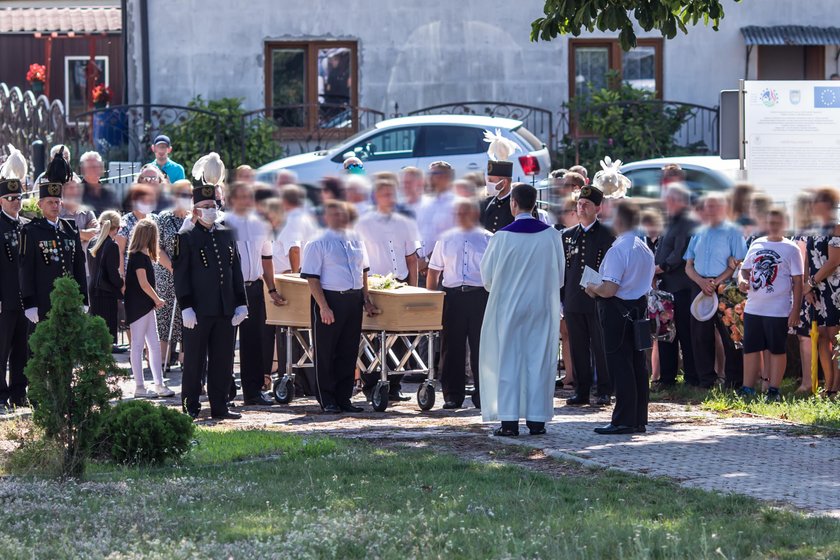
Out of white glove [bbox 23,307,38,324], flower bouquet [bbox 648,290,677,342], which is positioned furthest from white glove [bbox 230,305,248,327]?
flower bouquet [bbox 648,290,677,342]

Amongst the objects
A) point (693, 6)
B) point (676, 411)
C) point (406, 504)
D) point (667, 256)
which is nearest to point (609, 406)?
point (676, 411)

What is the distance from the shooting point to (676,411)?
1293cm

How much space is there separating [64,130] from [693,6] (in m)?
14.3

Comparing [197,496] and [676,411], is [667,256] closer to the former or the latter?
[676,411]

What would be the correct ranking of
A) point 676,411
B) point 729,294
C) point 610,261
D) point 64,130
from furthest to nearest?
point 64,130
point 729,294
point 676,411
point 610,261

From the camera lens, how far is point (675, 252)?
1409cm

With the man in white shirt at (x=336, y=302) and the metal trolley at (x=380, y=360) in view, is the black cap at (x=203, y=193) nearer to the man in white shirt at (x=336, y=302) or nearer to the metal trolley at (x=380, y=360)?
the man in white shirt at (x=336, y=302)

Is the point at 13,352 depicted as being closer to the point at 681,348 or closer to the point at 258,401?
the point at 258,401

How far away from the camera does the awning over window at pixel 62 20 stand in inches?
1324

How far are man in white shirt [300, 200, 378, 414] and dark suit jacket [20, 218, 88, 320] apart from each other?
84.6 inches

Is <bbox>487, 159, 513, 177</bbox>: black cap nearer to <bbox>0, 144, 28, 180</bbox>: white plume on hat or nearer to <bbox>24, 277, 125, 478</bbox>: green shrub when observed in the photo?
<bbox>0, 144, 28, 180</bbox>: white plume on hat

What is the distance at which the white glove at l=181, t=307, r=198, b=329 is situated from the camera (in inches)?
485

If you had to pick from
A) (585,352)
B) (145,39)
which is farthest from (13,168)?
(145,39)

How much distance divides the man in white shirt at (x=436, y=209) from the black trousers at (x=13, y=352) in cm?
388
